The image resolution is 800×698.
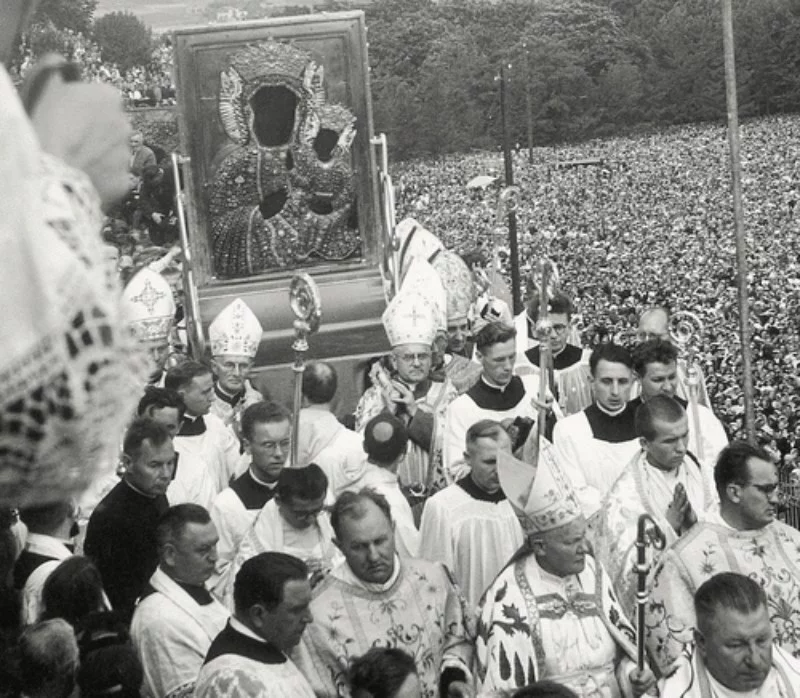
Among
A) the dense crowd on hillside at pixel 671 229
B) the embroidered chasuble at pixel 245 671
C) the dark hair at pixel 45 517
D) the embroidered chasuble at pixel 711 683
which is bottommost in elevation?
the dense crowd on hillside at pixel 671 229

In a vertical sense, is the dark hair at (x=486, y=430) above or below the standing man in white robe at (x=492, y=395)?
above

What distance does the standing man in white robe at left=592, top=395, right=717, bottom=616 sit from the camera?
17.7 ft

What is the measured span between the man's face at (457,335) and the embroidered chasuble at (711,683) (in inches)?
223

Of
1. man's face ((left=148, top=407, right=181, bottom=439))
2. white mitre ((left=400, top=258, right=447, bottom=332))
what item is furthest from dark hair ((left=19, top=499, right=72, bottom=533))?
white mitre ((left=400, top=258, right=447, bottom=332))

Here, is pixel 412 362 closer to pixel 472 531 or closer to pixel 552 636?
pixel 472 531

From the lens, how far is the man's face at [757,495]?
4777mm

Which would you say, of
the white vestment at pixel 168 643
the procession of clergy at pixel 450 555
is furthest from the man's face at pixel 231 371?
the white vestment at pixel 168 643

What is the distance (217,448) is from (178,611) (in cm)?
260

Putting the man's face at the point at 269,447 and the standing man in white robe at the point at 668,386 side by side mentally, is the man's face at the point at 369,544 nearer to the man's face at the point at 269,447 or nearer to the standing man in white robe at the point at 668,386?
the man's face at the point at 269,447

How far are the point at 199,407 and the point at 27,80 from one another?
5.89m

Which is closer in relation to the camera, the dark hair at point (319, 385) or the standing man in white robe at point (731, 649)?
the standing man in white robe at point (731, 649)

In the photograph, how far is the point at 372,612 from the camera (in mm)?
4445

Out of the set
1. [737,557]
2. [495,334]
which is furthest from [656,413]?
[495,334]

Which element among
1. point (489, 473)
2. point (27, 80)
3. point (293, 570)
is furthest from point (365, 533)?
point (27, 80)
